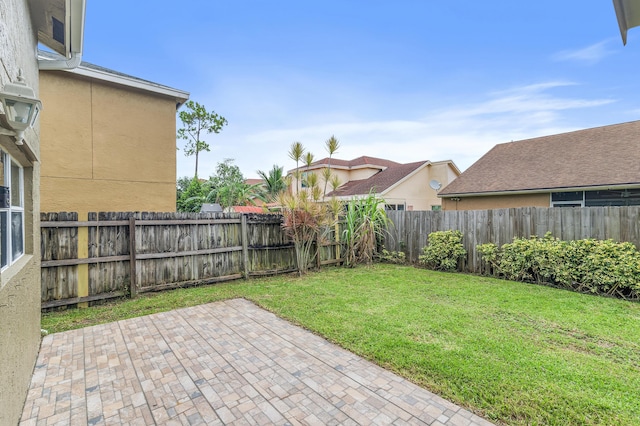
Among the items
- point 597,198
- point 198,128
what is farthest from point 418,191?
point 198,128

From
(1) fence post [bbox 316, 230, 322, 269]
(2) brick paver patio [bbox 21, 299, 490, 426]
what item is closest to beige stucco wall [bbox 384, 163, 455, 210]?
(1) fence post [bbox 316, 230, 322, 269]

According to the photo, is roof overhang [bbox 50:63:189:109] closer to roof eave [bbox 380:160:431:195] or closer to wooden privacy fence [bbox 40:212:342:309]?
wooden privacy fence [bbox 40:212:342:309]

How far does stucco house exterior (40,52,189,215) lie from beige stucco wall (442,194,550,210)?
39.7 ft

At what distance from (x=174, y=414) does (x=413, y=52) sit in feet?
40.8

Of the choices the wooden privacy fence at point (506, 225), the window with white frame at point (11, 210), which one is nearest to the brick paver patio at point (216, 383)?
the window with white frame at point (11, 210)

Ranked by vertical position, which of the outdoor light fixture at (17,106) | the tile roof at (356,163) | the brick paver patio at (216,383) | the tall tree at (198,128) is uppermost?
the tall tree at (198,128)

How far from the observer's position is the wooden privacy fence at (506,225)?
20.3 feet

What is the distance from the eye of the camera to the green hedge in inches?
221

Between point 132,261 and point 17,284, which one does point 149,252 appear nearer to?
point 132,261

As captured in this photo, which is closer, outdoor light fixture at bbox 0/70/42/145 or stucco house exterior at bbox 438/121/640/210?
outdoor light fixture at bbox 0/70/42/145

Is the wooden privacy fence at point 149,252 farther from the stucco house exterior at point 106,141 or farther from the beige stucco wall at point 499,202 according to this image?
the beige stucco wall at point 499,202

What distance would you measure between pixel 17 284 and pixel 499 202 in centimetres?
1460

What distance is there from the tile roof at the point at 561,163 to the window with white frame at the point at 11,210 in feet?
46.0

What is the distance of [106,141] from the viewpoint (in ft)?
25.8
